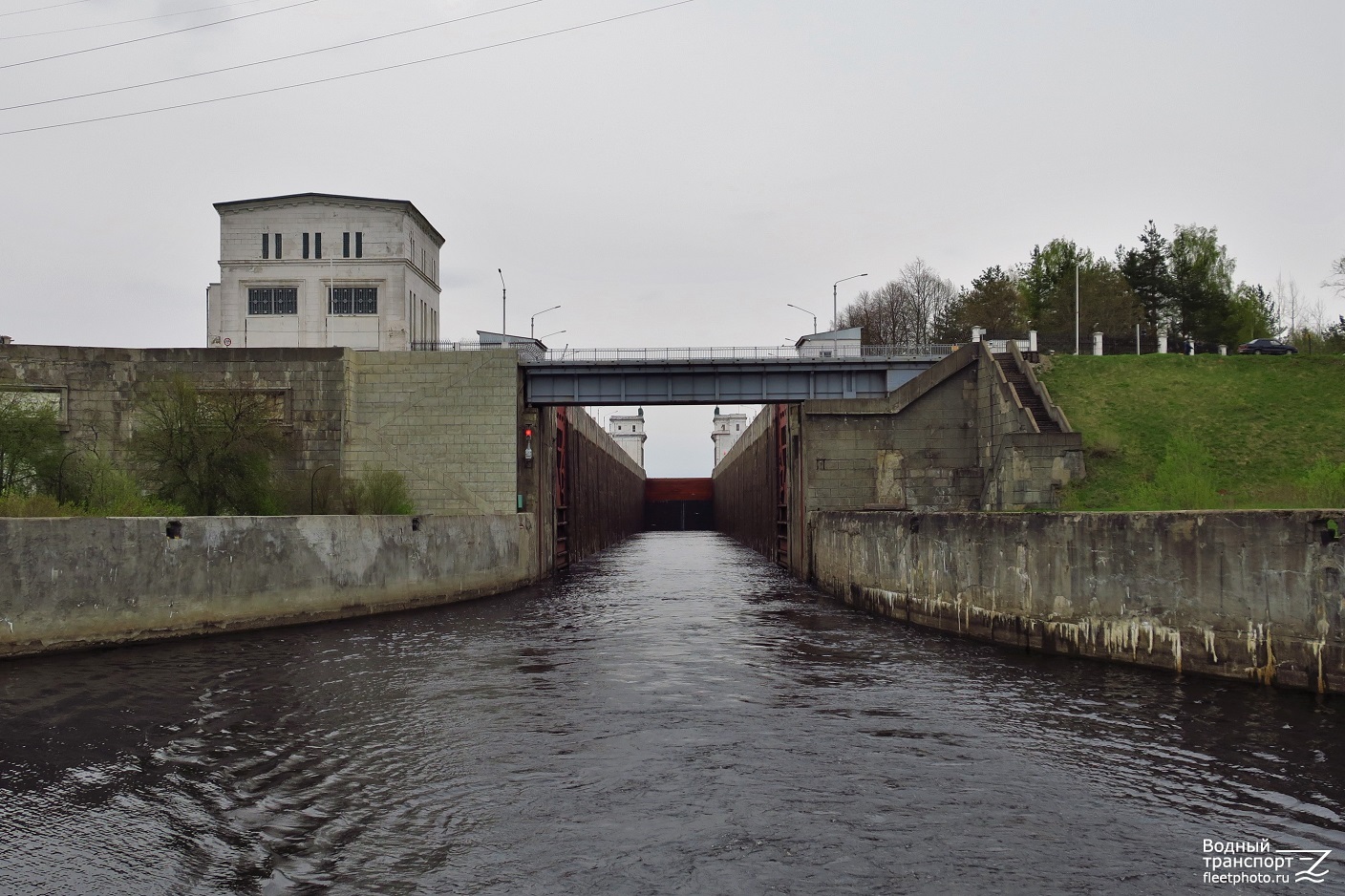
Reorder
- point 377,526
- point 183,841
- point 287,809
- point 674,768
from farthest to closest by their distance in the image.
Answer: point 377,526, point 674,768, point 287,809, point 183,841

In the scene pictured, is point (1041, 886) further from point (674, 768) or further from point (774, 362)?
point (774, 362)

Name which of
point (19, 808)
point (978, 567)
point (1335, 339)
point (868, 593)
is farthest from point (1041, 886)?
point (1335, 339)

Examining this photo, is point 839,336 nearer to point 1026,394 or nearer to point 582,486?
point 582,486

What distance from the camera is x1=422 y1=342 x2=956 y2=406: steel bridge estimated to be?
130ft

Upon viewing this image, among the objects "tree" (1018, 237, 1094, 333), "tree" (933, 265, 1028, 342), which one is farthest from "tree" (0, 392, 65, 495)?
"tree" (1018, 237, 1094, 333)

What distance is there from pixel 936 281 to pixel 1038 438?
6240cm

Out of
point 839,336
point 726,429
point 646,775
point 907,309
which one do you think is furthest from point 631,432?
point 646,775

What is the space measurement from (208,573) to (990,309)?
223 feet

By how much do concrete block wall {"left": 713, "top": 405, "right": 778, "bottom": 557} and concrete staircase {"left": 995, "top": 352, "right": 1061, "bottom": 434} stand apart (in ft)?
39.7

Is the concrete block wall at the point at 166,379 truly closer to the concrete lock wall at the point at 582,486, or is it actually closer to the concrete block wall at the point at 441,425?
the concrete block wall at the point at 441,425

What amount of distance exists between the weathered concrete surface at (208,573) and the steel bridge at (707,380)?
1172 cm

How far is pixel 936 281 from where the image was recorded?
92750 mm

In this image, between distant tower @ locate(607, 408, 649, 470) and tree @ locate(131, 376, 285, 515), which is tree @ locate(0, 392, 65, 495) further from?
distant tower @ locate(607, 408, 649, 470)

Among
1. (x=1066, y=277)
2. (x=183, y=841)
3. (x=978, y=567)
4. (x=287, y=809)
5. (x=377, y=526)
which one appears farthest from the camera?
(x=1066, y=277)
